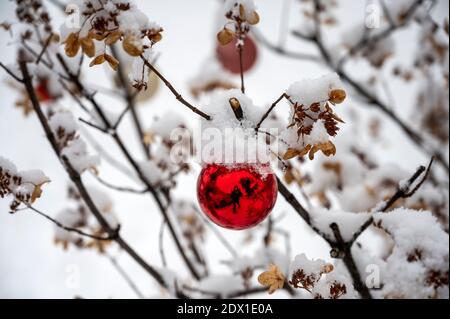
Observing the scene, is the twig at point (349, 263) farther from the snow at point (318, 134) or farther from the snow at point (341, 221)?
the snow at point (318, 134)

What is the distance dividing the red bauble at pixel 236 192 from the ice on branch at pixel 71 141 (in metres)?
0.91

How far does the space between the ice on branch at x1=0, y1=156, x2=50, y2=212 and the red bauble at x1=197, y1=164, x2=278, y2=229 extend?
729mm

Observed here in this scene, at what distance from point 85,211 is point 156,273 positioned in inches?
33.9

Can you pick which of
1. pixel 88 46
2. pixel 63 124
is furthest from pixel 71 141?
pixel 88 46

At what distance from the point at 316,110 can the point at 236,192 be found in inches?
13.7

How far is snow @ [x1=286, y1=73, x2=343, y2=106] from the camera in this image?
3.57ft

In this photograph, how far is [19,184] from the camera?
→ 1.42 m

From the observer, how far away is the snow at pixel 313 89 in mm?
1087

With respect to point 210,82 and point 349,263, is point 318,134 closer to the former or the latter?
point 349,263

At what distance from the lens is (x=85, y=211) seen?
2.57m

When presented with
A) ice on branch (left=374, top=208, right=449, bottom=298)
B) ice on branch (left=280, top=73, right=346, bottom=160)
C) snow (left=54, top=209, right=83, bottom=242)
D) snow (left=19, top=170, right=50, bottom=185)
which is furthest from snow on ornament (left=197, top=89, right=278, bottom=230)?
snow (left=54, top=209, right=83, bottom=242)

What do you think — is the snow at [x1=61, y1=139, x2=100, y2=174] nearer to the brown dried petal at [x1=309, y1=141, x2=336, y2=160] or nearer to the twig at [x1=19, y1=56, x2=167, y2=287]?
the twig at [x1=19, y1=56, x2=167, y2=287]
